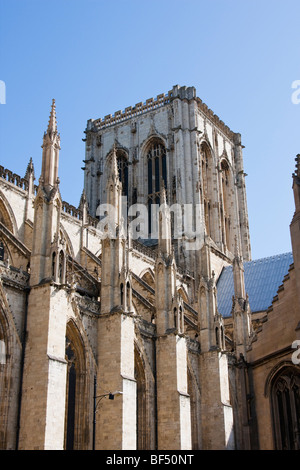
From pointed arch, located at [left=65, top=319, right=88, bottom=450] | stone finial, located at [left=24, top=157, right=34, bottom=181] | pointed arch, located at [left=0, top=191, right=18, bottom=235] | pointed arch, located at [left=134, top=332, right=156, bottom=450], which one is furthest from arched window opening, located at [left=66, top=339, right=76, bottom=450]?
stone finial, located at [left=24, top=157, right=34, bottom=181]

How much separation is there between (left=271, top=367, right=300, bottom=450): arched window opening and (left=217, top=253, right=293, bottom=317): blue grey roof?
1795 centimetres

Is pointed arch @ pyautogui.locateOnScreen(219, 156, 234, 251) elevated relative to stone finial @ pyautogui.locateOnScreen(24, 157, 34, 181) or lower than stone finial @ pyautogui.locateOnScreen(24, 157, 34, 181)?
elevated

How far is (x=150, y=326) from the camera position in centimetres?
3181

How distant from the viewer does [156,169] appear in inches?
2377

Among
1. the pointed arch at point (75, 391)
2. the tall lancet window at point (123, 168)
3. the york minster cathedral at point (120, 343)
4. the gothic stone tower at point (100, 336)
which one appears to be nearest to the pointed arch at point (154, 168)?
the tall lancet window at point (123, 168)

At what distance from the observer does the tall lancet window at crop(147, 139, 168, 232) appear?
194 ft

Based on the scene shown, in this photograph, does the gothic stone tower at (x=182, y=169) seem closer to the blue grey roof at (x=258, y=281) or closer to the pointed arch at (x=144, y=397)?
the blue grey roof at (x=258, y=281)

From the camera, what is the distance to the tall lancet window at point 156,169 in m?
59.1

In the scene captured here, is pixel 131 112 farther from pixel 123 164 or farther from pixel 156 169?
pixel 156 169

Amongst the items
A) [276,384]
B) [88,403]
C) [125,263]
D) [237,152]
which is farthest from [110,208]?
[237,152]

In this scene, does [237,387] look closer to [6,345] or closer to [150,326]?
[150,326]

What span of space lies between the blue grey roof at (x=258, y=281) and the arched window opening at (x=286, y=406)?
18.0 meters

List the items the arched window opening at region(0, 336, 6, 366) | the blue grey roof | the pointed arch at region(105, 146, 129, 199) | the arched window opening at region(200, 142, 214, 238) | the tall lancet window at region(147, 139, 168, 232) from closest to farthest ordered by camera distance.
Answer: the arched window opening at region(0, 336, 6, 366) < the blue grey roof < the arched window opening at region(200, 142, 214, 238) < the tall lancet window at region(147, 139, 168, 232) < the pointed arch at region(105, 146, 129, 199)

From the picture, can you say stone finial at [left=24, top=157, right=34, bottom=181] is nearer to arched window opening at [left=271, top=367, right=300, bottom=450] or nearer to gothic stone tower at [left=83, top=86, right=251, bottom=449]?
gothic stone tower at [left=83, top=86, right=251, bottom=449]
